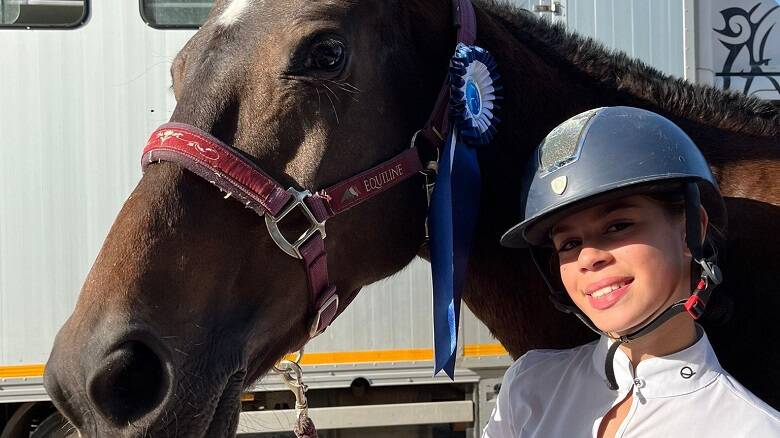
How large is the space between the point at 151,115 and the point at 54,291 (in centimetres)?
130

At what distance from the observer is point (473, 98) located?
2.00 meters

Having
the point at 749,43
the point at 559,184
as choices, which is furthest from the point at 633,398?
the point at 749,43

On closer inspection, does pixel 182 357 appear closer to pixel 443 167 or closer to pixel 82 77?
pixel 443 167

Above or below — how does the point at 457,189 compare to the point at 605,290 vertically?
above

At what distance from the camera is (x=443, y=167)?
2.00 meters

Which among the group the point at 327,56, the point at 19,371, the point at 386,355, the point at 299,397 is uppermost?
the point at 327,56

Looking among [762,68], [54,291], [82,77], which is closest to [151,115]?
[82,77]

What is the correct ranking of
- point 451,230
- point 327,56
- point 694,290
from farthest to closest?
point 451,230 < point 327,56 < point 694,290

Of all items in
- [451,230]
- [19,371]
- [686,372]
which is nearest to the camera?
[686,372]

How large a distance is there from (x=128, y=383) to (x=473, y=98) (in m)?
1.14

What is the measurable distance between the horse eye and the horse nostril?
788mm

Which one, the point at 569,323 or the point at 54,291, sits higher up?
the point at 569,323

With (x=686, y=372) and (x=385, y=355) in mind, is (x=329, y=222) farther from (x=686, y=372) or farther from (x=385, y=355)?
(x=385, y=355)

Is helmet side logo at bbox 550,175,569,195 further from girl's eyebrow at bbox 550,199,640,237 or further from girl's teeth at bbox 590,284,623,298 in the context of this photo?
girl's teeth at bbox 590,284,623,298
